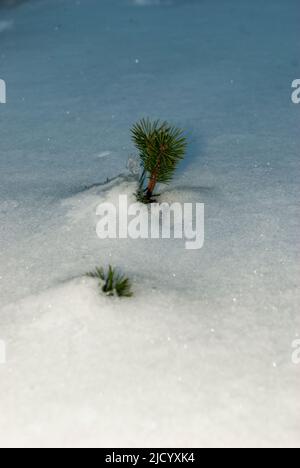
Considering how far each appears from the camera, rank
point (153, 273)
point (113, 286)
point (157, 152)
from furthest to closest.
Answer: point (157, 152), point (153, 273), point (113, 286)

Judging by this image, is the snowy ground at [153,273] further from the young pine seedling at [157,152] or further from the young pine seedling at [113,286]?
the young pine seedling at [157,152]

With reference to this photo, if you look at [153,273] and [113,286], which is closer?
[113,286]

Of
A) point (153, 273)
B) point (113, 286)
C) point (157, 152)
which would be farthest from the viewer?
point (157, 152)

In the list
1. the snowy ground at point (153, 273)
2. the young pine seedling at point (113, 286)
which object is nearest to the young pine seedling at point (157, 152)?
the snowy ground at point (153, 273)

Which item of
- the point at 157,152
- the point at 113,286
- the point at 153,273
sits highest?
the point at 157,152

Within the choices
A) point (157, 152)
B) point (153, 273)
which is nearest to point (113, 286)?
point (153, 273)

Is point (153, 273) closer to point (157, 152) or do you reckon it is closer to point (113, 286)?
point (113, 286)

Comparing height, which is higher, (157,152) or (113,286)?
(157,152)

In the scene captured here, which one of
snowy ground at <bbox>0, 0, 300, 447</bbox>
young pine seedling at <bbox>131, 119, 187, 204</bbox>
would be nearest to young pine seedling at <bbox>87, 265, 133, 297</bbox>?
snowy ground at <bbox>0, 0, 300, 447</bbox>

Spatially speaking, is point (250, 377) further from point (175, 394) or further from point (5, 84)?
point (5, 84)
